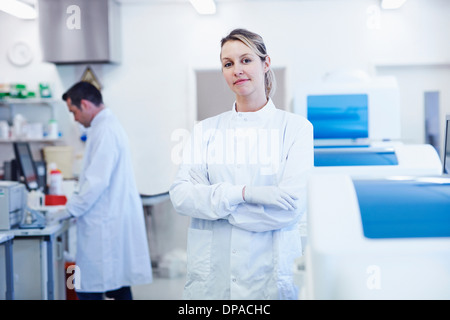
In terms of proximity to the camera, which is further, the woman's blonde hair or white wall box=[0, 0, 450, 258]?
white wall box=[0, 0, 450, 258]

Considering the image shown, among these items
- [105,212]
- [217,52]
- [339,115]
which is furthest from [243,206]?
[217,52]

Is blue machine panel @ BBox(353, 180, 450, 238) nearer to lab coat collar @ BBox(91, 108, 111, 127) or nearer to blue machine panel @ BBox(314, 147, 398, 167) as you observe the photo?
blue machine panel @ BBox(314, 147, 398, 167)

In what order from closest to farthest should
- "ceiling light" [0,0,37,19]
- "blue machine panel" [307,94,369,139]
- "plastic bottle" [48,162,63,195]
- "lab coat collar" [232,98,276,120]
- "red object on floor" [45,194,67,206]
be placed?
"lab coat collar" [232,98,276,120] < "blue machine panel" [307,94,369,139] < "red object on floor" [45,194,67,206] < "plastic bottle" [48,162,63,195] < "ceiling light" [0,0,37,19]

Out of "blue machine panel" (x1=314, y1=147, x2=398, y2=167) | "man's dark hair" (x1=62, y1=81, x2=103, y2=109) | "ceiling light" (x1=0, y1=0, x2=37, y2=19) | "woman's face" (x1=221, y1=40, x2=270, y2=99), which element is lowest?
"blue machine panel" (x1=314, y1=147, x2=398, y2=167)

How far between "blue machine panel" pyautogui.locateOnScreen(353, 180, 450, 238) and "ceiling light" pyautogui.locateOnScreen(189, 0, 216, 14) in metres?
3.35

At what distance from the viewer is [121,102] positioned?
4.06 m

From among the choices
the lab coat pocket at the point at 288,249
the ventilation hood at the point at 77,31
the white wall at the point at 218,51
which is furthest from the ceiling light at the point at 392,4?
the lab coat pocket at the point at 288,249

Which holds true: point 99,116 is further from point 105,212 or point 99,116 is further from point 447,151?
point 447,151

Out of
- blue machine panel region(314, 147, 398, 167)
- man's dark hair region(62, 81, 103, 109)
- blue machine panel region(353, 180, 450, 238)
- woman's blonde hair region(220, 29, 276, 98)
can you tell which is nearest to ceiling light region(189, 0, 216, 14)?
man's dark hair region(62, 81, 103, 109)

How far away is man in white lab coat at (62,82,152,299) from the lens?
2.48 meters
